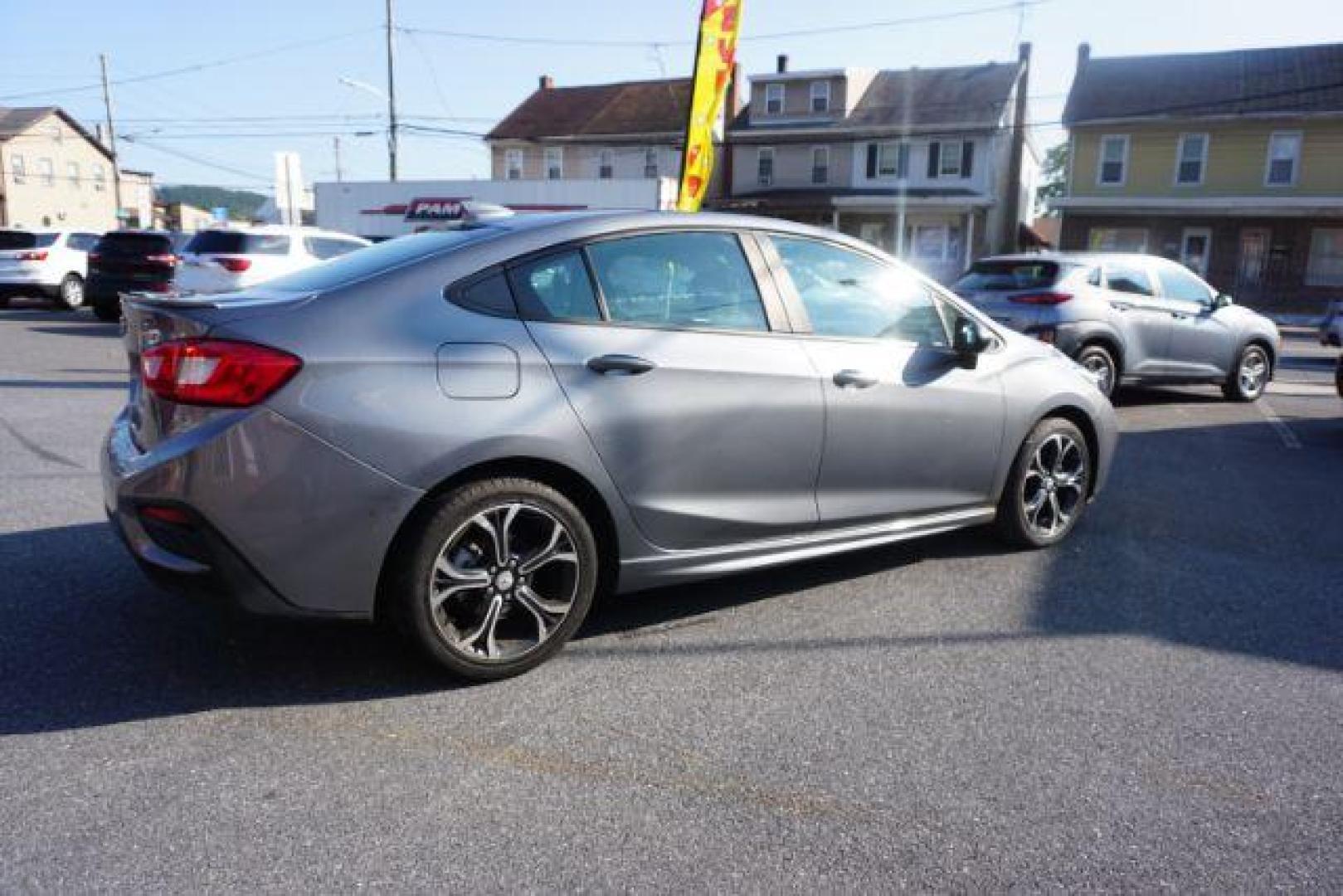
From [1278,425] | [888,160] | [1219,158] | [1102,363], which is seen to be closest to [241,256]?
[1102,363]

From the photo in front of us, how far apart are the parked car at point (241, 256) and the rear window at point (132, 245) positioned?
325 centimetres

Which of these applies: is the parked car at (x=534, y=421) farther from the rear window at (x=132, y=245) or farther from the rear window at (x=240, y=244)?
the rear window at (x=132, y=245)

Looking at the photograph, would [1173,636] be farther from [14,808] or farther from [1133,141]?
[1133,141]

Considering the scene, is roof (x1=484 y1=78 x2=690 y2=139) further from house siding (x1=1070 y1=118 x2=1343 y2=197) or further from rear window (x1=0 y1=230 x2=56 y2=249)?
rear window (x1=0 y1=230 x2=56 y2=249)

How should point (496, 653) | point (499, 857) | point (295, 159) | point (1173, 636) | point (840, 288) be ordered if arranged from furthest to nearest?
point (295, 159), point (840, 288), point (1173, 636), point (496, 653), point (499, 857)

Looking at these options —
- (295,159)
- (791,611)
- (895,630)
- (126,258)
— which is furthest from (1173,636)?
(126,258)

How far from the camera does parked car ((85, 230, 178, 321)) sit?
55.2ft

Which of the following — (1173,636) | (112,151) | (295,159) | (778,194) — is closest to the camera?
(1173,636)

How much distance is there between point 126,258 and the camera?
16875mm

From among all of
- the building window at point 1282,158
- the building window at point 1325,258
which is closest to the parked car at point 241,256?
the building window at point 1282,158

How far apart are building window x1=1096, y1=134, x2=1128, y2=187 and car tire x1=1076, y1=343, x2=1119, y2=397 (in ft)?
87.2

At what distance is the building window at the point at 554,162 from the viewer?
43.8 metres

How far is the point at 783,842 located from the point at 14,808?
1982 millimetres

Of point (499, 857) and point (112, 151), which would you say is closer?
point (499, 857)
